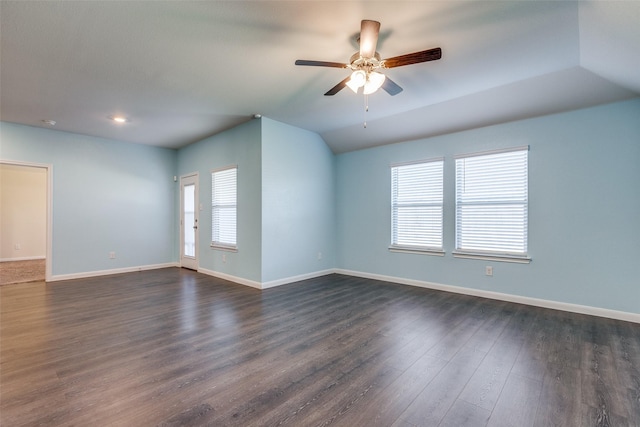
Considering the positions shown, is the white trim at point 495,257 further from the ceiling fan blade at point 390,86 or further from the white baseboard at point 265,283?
the ceiling fan blade at point 390,86

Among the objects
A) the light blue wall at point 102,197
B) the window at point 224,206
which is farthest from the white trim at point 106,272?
the window at point 224,206

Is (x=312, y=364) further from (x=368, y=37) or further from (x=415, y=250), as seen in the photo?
(x=415, y=250)

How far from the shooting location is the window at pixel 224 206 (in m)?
5.26

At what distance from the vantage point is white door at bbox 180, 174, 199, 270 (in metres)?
6.20

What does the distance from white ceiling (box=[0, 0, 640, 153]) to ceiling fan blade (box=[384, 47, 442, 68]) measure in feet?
0.91

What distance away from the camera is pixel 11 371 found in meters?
2.17

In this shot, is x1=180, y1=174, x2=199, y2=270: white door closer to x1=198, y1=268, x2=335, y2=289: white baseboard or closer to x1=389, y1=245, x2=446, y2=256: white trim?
x1=198, y1=268, x2=335, y2=289: white baseboard

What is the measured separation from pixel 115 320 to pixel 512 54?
16.2 ft

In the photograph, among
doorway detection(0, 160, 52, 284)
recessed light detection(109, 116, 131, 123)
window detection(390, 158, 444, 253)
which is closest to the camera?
recessed light detection(109, 116, 131, 123)

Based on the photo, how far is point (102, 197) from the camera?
19.0ft

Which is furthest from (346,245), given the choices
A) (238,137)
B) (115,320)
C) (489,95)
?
(115,320)

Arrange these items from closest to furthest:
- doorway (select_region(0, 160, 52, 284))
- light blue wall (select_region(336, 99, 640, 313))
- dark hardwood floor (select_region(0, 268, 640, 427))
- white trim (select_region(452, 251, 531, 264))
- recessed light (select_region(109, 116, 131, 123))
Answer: dark hardwood floor (select_region(0, 268, 640, 427)) < light blue wall (select_region(336, 99, 640, 313)) < white trim (select_region(452, 251, 531, 264)) < recessed light (select_region(109, 116, 131, 123)) < doorway (select_region(0, 160, 52, 284))

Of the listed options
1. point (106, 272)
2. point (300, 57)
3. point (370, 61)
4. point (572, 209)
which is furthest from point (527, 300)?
point (106, 272)

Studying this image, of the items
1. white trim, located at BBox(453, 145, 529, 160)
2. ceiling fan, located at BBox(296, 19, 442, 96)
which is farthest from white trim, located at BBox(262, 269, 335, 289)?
ceiling fan, located at BBox(296, 19, 442, 96)
